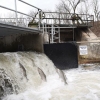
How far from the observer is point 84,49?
11742mm

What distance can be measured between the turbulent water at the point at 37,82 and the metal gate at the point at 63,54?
1.54 m

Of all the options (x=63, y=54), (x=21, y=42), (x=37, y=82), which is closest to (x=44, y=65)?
(x=37, y=82)

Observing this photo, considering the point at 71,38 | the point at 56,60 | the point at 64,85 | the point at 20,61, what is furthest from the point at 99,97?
the point at 71,38

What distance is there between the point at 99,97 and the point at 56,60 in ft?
16.6

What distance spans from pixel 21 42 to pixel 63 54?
2469mm

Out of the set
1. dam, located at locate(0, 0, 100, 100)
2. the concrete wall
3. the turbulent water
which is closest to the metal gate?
dam, located at locate(0, 0, 100, 100)

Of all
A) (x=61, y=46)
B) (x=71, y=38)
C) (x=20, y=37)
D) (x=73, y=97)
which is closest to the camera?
(x=73, y=97)

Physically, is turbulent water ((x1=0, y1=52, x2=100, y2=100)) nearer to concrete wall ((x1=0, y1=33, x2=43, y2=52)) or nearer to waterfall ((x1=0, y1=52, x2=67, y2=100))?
waterfall ((x1=0, y1=52, x2=67, y2=100))

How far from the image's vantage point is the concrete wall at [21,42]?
1077 cm

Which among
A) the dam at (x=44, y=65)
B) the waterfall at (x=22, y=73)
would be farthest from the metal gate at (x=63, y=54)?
the waterfall at (x=22, y=73)

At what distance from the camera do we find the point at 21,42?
10.8 metres

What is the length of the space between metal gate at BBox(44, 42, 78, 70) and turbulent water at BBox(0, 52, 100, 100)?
1536 mm

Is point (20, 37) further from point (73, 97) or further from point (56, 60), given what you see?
point (73, 97)

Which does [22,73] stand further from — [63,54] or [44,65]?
[63,54]
